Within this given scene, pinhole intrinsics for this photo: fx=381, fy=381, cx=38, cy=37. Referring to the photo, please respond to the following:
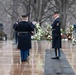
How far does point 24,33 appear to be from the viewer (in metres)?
14.8

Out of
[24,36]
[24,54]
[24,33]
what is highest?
[24,33]

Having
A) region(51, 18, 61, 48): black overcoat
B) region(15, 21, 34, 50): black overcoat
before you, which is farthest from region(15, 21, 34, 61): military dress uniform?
region(51, 18, 61, 48): black overcoat

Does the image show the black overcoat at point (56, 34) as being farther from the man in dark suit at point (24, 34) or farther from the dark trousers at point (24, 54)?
the dark trousers at point (24, 54)

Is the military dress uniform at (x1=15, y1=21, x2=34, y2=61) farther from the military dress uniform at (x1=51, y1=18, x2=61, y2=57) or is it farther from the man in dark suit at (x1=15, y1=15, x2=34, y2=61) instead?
the military dress uniform at (x1=51, y1=18, x2=61, y2=57)

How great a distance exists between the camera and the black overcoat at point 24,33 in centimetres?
1469

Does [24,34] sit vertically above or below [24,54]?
above

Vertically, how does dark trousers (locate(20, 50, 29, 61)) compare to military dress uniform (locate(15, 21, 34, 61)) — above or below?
below

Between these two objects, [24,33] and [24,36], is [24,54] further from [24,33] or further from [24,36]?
[24,33]

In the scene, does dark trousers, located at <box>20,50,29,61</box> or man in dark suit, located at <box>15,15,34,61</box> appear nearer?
man in dark suit, located at <box>15,15,34,61</box>

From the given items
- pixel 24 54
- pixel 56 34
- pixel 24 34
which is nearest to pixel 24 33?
pixel 24 34

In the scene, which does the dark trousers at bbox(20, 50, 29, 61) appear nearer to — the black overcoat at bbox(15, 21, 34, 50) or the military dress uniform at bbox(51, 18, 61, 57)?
the black overcoat at bbox(15, 21, 34, 50)

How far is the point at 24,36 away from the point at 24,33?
0.12 m

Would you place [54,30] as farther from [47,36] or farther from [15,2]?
[15,2]

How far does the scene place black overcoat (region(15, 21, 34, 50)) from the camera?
1469 centimetres
